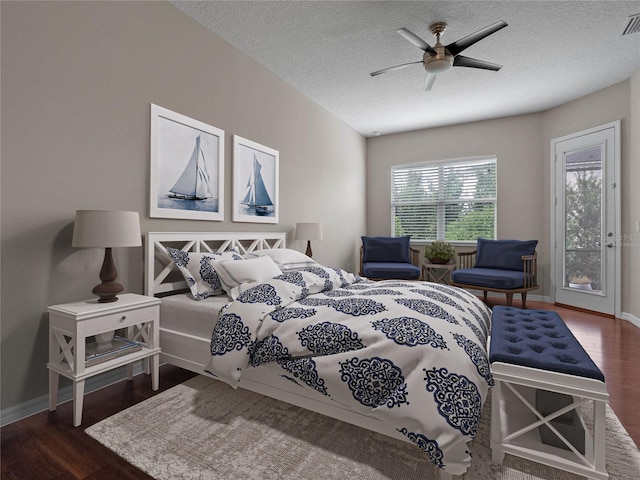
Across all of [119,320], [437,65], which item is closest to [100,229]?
[119,320]

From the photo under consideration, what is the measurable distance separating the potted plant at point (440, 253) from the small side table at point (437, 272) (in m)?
0.08

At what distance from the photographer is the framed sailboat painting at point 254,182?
3.29 m

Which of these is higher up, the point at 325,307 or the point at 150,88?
the point at 150,88

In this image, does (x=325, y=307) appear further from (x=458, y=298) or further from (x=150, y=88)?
(x=150, y=88)

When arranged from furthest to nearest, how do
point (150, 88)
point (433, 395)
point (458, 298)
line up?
point (150, 88), point (458, 298), point (433, 395)

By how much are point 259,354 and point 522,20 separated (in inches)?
135

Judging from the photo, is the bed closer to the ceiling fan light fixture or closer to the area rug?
the area rug

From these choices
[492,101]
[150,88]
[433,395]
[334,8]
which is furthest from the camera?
[492,101]

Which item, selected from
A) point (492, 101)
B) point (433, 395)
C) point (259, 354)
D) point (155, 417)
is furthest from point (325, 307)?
point (492, 101)

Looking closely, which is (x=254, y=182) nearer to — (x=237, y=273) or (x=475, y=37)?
(x=237, y=273)

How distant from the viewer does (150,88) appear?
97.2 inches

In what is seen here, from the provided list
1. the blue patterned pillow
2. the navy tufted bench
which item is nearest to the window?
the navy tufted bench

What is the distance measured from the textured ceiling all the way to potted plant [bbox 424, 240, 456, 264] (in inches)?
82.0

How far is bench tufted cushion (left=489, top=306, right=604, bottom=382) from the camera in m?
1.31
